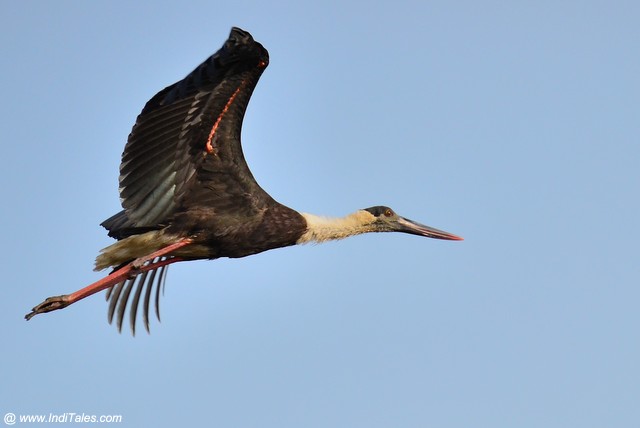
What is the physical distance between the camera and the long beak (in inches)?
650

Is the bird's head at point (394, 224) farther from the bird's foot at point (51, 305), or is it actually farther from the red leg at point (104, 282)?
the bird's foot at point (51, 305)

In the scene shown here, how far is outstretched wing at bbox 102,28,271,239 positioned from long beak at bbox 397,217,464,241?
2.57 m

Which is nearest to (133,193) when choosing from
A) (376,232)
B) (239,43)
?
(239,43)

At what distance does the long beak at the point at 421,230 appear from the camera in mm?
16500

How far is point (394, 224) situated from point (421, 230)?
46cm

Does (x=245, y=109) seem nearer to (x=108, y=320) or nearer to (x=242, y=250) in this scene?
(x=242, y=250)

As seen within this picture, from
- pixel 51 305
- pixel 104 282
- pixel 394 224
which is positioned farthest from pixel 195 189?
pixel 394 224

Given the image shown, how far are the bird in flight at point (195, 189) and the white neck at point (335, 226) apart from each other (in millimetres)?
24

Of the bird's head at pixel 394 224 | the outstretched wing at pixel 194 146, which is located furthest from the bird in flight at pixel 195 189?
the bird's head at pixel 394 224

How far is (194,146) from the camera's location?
556 inches

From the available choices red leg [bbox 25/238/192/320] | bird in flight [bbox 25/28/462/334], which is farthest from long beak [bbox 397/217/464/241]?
red leg [bbox 25/238/192/320]

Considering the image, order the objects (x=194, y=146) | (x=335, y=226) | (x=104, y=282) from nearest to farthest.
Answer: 1. (x=194, y=146)
2. (x=104, y=282)
3. (x=335, y=226)

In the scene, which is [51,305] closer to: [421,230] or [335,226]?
[335,226]

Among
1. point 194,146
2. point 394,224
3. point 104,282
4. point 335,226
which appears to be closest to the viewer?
point 194,146
